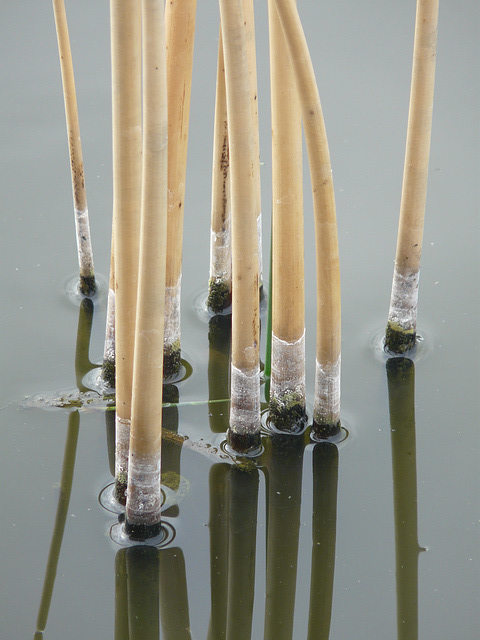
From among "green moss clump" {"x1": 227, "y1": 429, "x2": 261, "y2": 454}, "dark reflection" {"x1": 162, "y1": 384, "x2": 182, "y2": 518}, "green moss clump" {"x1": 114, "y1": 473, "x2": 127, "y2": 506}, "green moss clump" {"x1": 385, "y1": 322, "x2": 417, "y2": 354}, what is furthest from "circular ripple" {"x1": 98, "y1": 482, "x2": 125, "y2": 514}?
"green moss clump" {"x1": 385, "y1": 322, "x2": 417, "y2": 354}

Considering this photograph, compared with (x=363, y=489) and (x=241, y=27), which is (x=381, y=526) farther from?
(x=241, y=27)

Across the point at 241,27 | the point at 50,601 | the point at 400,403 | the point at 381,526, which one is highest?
the point at 241,27

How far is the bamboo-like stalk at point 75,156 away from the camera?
2.57m

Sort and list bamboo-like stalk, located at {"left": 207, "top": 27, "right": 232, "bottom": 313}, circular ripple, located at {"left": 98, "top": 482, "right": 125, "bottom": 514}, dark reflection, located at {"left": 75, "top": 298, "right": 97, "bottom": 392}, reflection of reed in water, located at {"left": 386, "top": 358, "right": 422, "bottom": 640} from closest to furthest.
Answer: reflection of reed in water, located at {"left": 386, "top": 358, "right": 422, "bottom": 640} → circular ripple, located at {"left": 98, "top": 482, "right": 125, "bottom": 514} → bamboo-like stalk, located at {"left": 207, "top": 27, "right": 232, "bottom": 313} → dark reflection, located at {"left": 75, "top": 298, "right": 97, "bottom": 392}

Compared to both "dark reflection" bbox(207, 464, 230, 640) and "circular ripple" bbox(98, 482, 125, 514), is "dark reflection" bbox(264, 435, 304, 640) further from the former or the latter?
"circular ripple" bbox(98, 482, 125, 514)

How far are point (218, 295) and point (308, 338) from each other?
1.11 ft

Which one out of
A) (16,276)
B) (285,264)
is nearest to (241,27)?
(285,264)

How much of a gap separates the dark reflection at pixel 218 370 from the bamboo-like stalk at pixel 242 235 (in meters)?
0.20

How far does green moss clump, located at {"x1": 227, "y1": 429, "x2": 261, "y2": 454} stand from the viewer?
238 centimetres

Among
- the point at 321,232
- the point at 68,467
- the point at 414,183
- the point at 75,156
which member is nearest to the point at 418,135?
the point at 414,183

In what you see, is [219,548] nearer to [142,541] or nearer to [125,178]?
[142,541]

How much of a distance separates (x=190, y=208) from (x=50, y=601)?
70.3 inches

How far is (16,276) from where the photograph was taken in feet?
10.4

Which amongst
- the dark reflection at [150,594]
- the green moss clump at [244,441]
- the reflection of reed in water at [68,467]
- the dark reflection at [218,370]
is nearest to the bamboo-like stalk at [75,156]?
the reflection of reed in water at [68,467]
